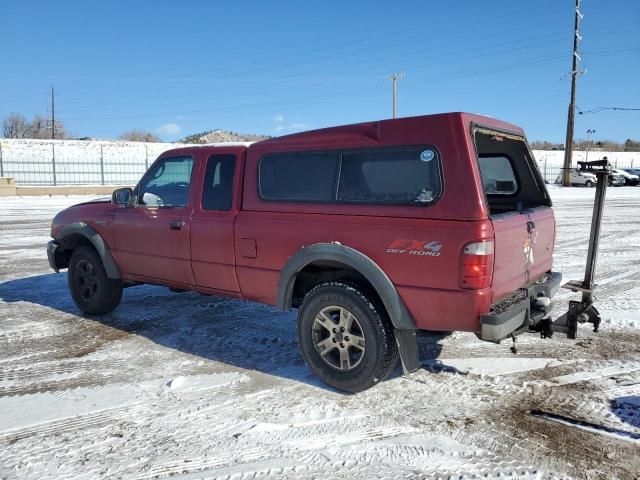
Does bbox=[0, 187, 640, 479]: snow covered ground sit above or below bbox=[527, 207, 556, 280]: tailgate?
below

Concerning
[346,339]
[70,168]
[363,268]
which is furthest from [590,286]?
[70,168]

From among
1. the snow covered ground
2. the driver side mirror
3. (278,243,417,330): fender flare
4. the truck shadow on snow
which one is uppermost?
the driver side mirror

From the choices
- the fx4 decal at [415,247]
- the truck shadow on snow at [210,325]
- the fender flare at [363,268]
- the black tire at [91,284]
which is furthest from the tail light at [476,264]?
the black tire at [91,284]

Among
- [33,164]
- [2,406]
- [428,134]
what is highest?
[33,164]

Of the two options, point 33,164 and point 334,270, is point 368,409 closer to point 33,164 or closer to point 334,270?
point 334,270

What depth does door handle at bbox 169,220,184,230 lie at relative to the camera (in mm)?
5107

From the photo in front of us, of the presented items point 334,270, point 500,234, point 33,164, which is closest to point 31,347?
point 334,270

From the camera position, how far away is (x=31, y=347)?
203 inches

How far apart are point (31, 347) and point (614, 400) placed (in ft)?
16.8

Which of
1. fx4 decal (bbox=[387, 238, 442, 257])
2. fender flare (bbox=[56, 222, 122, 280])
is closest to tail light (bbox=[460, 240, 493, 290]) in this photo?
fx4 decal (bbox=[387, 238, 442, 257])

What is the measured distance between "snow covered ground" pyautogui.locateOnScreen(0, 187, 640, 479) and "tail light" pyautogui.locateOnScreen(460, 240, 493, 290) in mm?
961

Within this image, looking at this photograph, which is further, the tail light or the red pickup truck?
the red pickup truck

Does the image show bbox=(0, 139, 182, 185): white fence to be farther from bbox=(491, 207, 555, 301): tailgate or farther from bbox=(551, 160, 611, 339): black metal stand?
bbox=(551, 160, 611, 339): black metal stand

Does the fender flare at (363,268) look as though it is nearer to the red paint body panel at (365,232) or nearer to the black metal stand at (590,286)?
the red paint body panel at (365,232)
